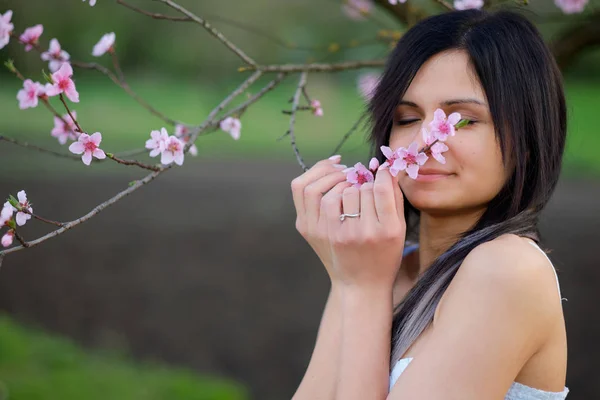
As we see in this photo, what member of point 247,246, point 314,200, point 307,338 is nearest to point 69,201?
point 247,246

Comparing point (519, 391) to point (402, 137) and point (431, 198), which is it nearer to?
point (431, 198)

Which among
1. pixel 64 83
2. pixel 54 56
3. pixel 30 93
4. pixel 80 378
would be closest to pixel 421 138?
pixel 64 83

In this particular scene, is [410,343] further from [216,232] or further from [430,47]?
[216,232]

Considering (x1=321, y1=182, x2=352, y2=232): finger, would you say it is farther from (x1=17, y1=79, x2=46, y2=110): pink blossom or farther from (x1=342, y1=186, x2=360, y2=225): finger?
(x1=17, y1=79, x2=46, y2=110): pink blossom

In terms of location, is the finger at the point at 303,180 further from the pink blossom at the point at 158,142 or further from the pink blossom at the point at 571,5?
the pink blossom at the point at 571,5

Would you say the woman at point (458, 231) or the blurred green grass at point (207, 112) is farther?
the blurred green grass at point (207, 112)

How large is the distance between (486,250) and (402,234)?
0.17 m

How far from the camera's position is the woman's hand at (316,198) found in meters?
1.55

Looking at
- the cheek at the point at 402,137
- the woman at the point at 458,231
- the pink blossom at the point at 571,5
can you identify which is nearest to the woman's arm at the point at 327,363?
the woman at the point at 458,231

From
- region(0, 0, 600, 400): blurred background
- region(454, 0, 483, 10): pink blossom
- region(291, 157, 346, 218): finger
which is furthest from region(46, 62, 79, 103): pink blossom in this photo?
region(0, 0, 600, 400): blurred background

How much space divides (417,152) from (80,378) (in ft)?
12.8

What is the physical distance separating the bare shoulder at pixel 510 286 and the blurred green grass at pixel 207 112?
735cm

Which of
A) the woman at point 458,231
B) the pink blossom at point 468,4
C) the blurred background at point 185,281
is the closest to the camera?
the woman at point 458,231

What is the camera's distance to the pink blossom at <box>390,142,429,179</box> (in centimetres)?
144
